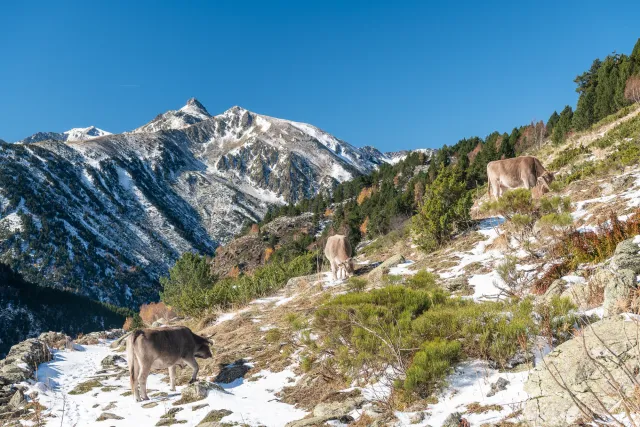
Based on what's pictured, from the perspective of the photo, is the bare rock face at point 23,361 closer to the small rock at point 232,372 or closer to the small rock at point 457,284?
the small rock at point 232,372

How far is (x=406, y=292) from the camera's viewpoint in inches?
277

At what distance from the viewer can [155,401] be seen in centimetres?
742

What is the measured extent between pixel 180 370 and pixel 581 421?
28.4 feet

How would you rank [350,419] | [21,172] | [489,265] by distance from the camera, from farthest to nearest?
1. [21,172]
2. [489,265]
3. [350,419]

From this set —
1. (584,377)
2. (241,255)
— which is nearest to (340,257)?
(584,377)

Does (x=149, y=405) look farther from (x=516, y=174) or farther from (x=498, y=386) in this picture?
(x=516, y=174)

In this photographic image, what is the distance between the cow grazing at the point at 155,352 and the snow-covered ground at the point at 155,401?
0.41m

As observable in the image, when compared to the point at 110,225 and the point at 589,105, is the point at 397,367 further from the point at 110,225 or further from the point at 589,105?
the point at 110,225

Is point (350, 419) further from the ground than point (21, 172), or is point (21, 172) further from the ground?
point (21, 172)

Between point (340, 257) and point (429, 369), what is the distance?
9230mm

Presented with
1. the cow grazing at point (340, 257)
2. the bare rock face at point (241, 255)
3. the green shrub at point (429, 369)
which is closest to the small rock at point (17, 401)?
the green shrub at point (429, 369)

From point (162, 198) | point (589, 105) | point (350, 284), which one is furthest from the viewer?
point (162, 198)

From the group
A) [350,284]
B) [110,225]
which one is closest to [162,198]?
[110,225]

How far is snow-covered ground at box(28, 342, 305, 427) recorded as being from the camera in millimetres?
6047
